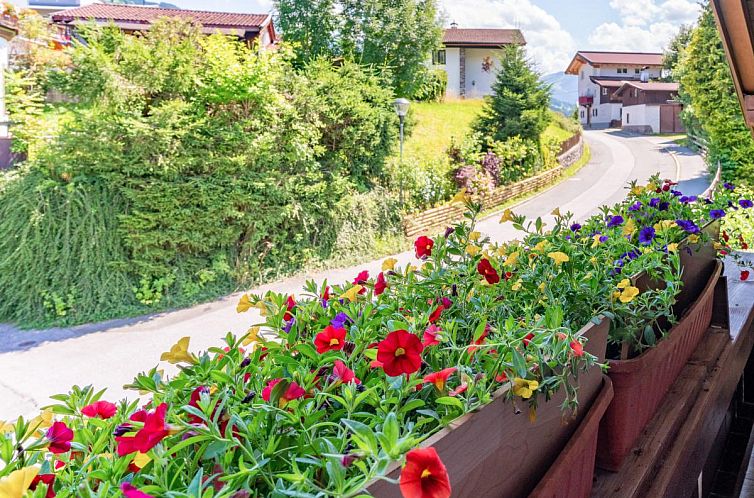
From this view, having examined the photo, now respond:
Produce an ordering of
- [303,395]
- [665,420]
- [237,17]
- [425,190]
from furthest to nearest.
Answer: [237,17] → [425,190] → [665,420] → [303,395]

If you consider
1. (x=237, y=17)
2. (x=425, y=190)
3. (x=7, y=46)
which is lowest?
(x=425, y=190)

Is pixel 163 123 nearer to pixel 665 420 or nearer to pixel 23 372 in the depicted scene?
pixel 23 372

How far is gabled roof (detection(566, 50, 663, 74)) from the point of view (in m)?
27.5

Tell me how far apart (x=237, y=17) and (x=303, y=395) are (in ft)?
47.2

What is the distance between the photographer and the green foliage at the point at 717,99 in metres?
7.64

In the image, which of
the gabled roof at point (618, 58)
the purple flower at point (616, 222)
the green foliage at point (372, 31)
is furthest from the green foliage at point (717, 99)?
the gabled roof at point (618, 58)

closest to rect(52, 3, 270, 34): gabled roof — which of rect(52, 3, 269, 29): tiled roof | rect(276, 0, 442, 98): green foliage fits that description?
rect(52, 3, 269, 29): tiled roof

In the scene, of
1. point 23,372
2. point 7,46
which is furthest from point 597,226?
point 7,46

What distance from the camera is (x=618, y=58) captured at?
27875 millimetres

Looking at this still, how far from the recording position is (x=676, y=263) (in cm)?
99

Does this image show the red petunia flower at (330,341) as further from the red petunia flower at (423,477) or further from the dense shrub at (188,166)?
the dense shrub at (188,166)

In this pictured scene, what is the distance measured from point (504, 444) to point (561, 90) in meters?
12.6

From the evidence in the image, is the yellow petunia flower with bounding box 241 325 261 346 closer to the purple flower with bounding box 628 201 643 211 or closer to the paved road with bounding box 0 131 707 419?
the purple flower with bounding box 628 201 643 211

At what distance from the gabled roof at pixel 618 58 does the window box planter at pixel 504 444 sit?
100ft
